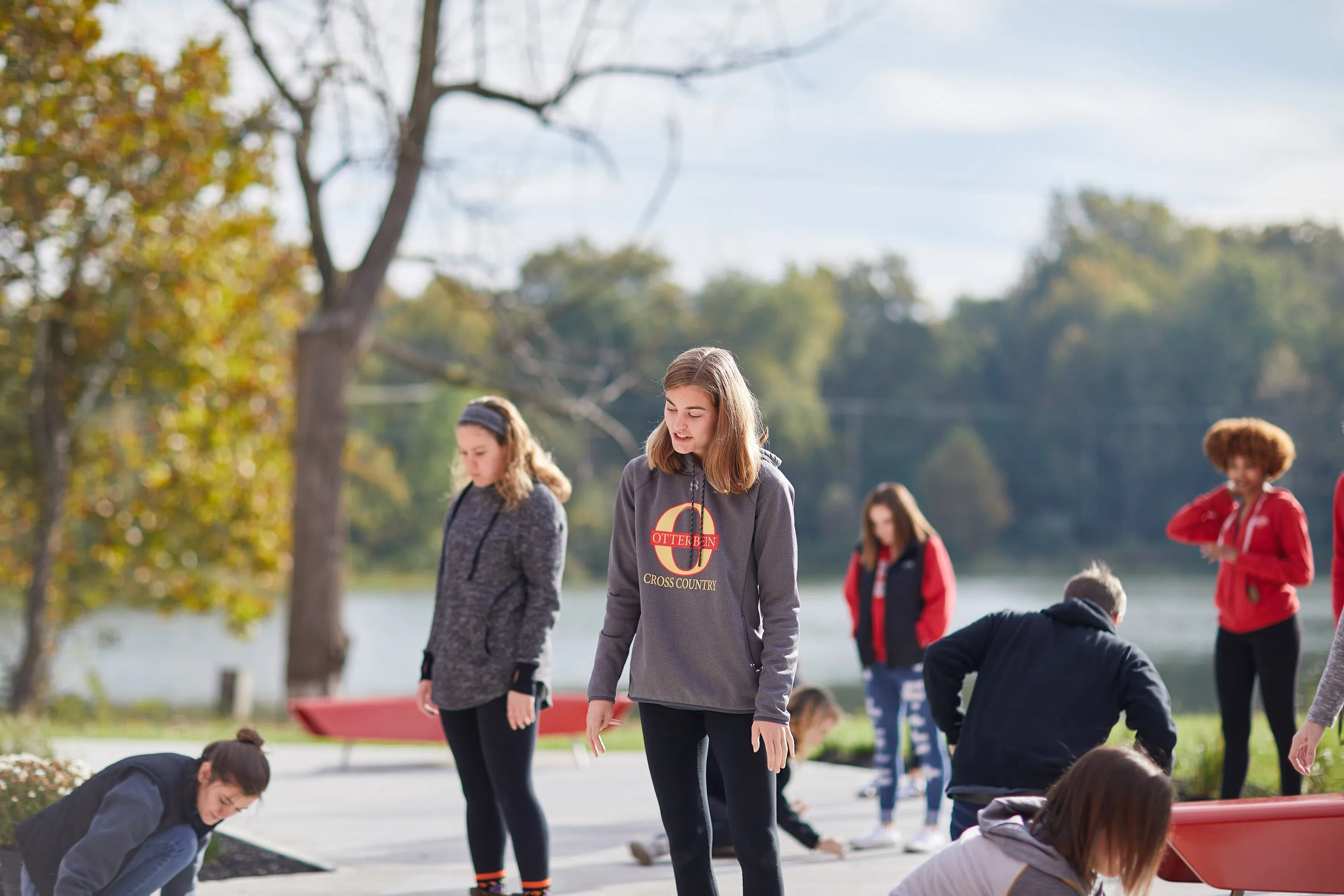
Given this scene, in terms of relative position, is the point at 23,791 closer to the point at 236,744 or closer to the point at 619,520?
the point at 236,744

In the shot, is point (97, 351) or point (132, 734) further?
point (97, 351)

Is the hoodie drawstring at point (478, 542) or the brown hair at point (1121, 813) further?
the hoodie drawstring at point (478, 542)

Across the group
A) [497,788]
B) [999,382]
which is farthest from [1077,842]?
[999,382]

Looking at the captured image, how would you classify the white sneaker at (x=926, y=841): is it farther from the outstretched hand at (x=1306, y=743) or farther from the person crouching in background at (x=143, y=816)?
the person crouching in background at (x=143, y=816)

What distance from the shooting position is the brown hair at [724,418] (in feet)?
10.5

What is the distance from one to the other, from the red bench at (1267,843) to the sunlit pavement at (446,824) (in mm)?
1183

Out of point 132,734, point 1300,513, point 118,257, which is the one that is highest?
point 118,257

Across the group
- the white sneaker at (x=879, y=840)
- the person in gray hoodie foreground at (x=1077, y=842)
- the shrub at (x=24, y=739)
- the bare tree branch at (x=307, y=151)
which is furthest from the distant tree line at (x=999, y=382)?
the person in gray hoodie foreground at (x=1077, y=842)

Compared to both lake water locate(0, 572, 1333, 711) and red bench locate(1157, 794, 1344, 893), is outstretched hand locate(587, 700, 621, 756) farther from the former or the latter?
lake water locate(0, 572, 1333, 711)

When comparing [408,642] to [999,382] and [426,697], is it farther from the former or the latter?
[999,382]

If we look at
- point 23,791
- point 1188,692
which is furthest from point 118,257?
point 1188,692

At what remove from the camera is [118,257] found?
43.9ft

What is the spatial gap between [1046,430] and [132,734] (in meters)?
54.6

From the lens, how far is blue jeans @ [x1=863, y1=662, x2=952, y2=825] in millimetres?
5605
